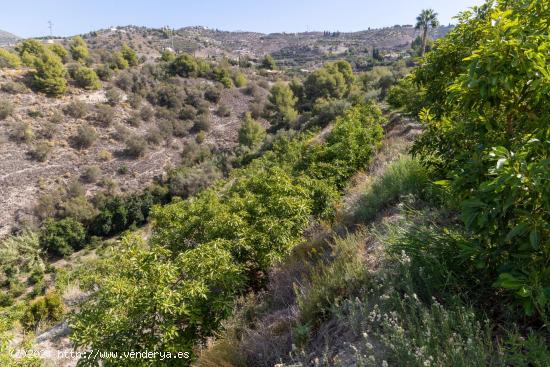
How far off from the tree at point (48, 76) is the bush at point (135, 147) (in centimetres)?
999

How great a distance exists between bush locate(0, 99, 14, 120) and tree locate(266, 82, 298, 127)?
26414mm

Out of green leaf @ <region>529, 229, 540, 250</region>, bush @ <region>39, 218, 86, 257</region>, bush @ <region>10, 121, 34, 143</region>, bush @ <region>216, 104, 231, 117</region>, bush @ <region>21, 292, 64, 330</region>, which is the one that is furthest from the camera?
bush @ <region>216, 104, 231, 117</region>

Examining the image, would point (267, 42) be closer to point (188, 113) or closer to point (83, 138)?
point (188, 113)

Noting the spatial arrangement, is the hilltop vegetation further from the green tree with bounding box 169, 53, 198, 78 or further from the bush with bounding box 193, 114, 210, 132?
the green tree with bounding box 169, 53, 198, 78

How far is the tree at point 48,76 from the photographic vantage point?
31.7 meters

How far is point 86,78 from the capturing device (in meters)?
34.5

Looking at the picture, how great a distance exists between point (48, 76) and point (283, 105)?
2546 cm

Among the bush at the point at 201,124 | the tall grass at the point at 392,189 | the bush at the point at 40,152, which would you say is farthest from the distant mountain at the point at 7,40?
the tall grass at the point at 392,189

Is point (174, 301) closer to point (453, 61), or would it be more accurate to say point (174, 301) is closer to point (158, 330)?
point (158, 330)

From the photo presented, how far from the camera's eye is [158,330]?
4141 mm

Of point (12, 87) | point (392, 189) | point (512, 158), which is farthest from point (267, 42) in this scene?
point (512, 158)

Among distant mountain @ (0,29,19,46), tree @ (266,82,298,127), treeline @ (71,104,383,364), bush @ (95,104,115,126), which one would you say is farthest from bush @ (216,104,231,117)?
distant mountain @ (0,29,19,46)

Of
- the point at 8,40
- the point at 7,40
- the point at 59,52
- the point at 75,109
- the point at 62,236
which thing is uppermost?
the point at 7,40

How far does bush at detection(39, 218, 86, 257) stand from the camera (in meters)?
20.8
